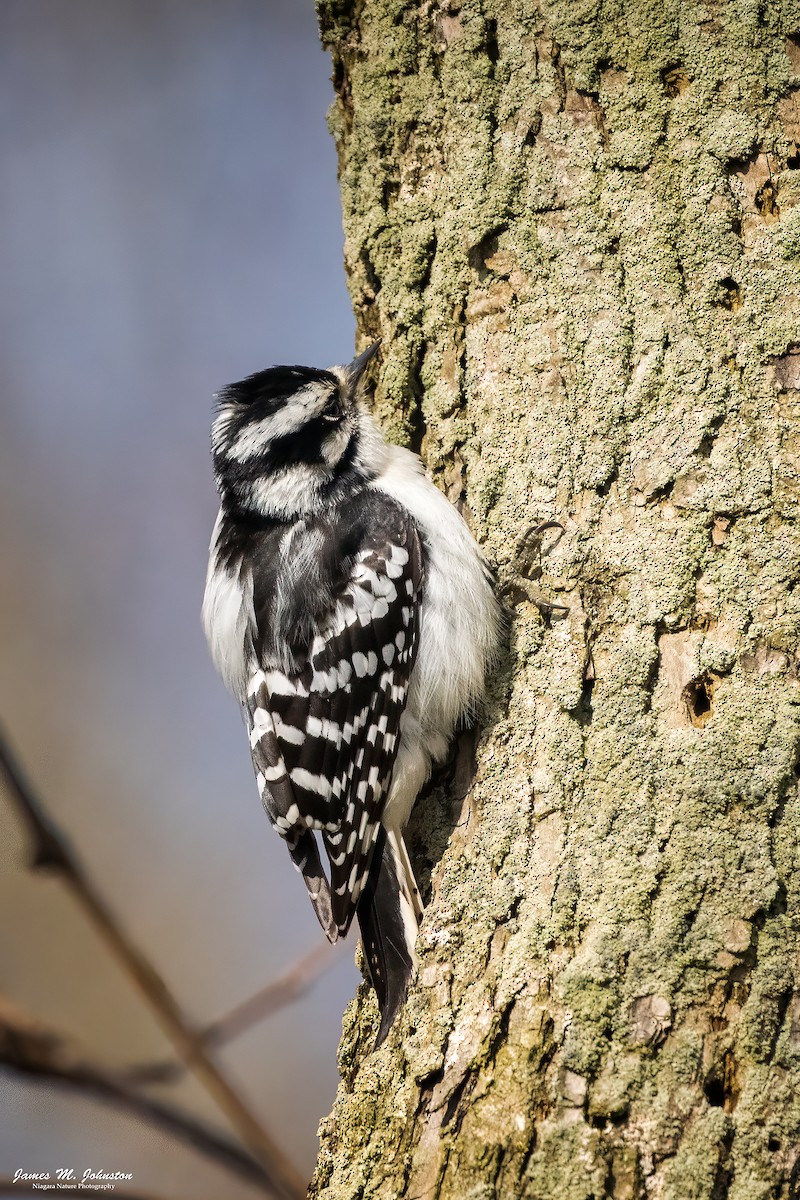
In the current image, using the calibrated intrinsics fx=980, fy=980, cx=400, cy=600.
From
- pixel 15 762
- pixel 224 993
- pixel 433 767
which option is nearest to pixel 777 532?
pixel 433 767

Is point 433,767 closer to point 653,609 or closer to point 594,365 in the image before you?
point 653,609

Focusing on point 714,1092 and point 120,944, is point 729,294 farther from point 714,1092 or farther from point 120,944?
point 120,944

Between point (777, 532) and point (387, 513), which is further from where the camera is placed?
point (387, 513)

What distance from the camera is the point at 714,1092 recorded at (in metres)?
1.67

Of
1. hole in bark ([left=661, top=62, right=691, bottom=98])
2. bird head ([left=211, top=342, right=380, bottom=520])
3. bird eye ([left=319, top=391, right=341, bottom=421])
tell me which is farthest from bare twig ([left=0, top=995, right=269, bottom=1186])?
hole in bark ([left=661, top=62, right=691, bottom=98])

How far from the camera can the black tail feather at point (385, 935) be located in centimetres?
218

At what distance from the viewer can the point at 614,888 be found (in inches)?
74.1

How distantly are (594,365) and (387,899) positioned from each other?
1.38 m

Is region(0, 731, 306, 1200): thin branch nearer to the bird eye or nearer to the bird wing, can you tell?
the bird wing

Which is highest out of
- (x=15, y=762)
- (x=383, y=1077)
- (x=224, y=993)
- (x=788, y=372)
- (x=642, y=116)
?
(x=642, y=116)

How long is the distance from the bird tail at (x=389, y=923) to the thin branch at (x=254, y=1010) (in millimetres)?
198

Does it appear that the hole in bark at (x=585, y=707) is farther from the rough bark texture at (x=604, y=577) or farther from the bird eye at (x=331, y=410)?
the bird eye at (x=331, y=410)

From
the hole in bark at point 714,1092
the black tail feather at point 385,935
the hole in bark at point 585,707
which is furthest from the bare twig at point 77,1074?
the hole in bark at point 585,707

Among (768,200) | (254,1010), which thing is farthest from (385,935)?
(768,200)
